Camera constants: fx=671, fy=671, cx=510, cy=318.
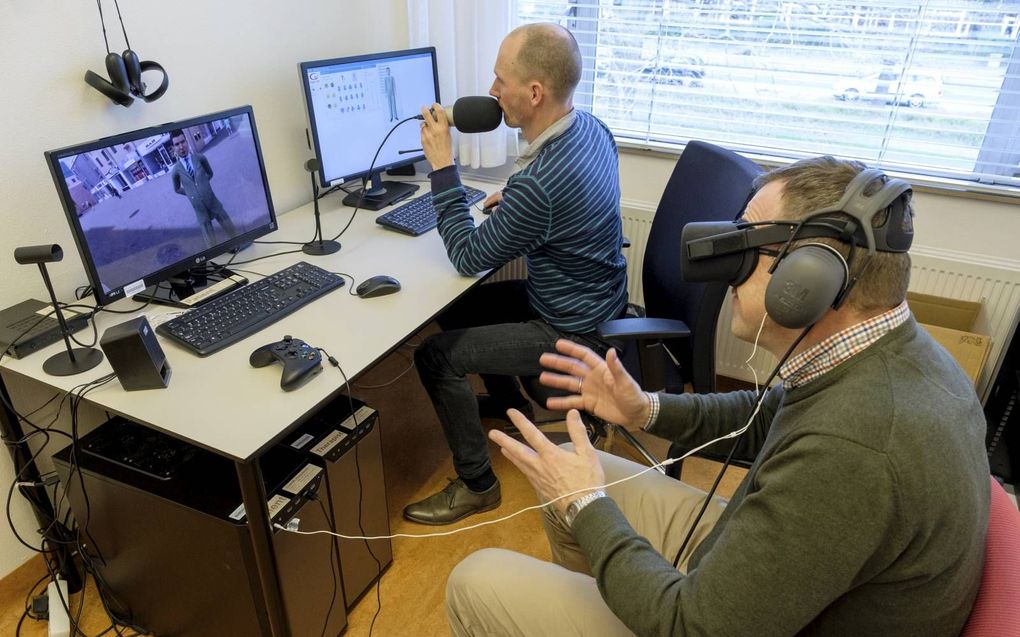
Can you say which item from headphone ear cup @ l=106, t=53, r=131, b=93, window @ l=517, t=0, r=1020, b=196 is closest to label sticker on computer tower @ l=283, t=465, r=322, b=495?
headphone ear cup @ l=106, t=53, r=131, b=93

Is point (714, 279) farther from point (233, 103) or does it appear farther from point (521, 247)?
point (233, 103)

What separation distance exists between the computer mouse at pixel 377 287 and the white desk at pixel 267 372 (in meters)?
0.02

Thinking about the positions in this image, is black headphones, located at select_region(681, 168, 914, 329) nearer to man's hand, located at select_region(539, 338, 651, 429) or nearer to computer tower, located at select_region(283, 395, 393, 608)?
man's hand, located at select_region(539, 338, 651, 429)

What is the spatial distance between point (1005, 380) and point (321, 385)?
1942 mm

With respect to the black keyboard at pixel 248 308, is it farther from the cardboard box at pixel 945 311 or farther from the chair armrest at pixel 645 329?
the cardboard box at pixel 945 311

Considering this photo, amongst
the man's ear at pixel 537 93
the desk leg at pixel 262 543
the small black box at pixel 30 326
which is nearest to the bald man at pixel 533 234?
the man's ear at pixel 537 93

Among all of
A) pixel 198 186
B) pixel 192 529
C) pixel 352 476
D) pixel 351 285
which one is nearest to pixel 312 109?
pixel 198 186

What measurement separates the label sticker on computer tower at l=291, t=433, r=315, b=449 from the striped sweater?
55 centimetres

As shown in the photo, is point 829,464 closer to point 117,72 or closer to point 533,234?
point 533,234

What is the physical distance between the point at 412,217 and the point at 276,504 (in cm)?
104

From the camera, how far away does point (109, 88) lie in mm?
1538

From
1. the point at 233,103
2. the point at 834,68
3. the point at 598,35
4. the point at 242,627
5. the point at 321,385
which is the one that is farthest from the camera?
the point at 598,35

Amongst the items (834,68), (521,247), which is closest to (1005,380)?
(834,68)

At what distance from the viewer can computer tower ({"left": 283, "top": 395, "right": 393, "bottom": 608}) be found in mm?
1442
